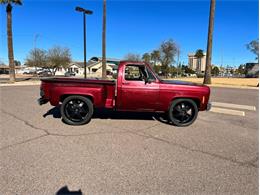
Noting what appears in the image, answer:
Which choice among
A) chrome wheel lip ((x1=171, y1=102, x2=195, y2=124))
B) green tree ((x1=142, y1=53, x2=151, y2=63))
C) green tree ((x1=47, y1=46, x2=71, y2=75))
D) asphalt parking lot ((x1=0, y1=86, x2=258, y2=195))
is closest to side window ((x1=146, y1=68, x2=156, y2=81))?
chrome wheel lip ((x1=171, y1=102, x2=195, y2=124))

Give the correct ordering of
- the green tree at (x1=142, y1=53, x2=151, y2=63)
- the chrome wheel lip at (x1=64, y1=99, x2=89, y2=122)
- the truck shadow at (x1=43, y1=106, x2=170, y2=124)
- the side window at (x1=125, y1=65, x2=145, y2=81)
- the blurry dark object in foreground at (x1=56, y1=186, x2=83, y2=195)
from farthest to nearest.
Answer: the green tree at (x1=142, y1=53, x2=151, y2=63) → the truck shadow at (x1=43, y1=106, x2=170, y2=124) → the side window at (x1=125, y1=65, x2=145, y2=81) → the chrome wheel lip at (x1=64, y1=99, x2=89, y2=122) → the blurry dark object in foreground at (x1=56, y1=186, x2=83, y2=195)

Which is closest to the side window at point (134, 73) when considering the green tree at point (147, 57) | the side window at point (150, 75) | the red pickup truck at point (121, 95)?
the red pickup truck at point (121, 95)

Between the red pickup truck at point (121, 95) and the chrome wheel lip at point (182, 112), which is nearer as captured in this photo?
the red pickup truck at point (121, 95)

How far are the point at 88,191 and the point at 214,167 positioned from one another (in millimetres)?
2157

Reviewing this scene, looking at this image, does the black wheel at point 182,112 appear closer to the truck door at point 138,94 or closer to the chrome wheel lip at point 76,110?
the truck door at point 138,94

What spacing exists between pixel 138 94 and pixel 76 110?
181 centimetres

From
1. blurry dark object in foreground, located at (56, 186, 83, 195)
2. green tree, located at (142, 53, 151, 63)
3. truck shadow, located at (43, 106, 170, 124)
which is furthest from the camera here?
green tree, located at (142, 53, 151, 63)

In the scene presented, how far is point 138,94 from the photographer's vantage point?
20.2 feet

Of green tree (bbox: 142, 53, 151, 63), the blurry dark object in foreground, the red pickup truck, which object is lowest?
the blurry dark object in foreground

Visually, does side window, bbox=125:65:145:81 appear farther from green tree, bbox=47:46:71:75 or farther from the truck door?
green tree, bbox=47:46:71:75

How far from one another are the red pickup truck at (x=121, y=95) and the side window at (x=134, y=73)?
3.6 inches

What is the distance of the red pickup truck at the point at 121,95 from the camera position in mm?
6035

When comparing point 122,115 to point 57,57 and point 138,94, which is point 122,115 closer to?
point 138,94

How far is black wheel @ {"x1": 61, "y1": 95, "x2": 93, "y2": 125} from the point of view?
607cm
